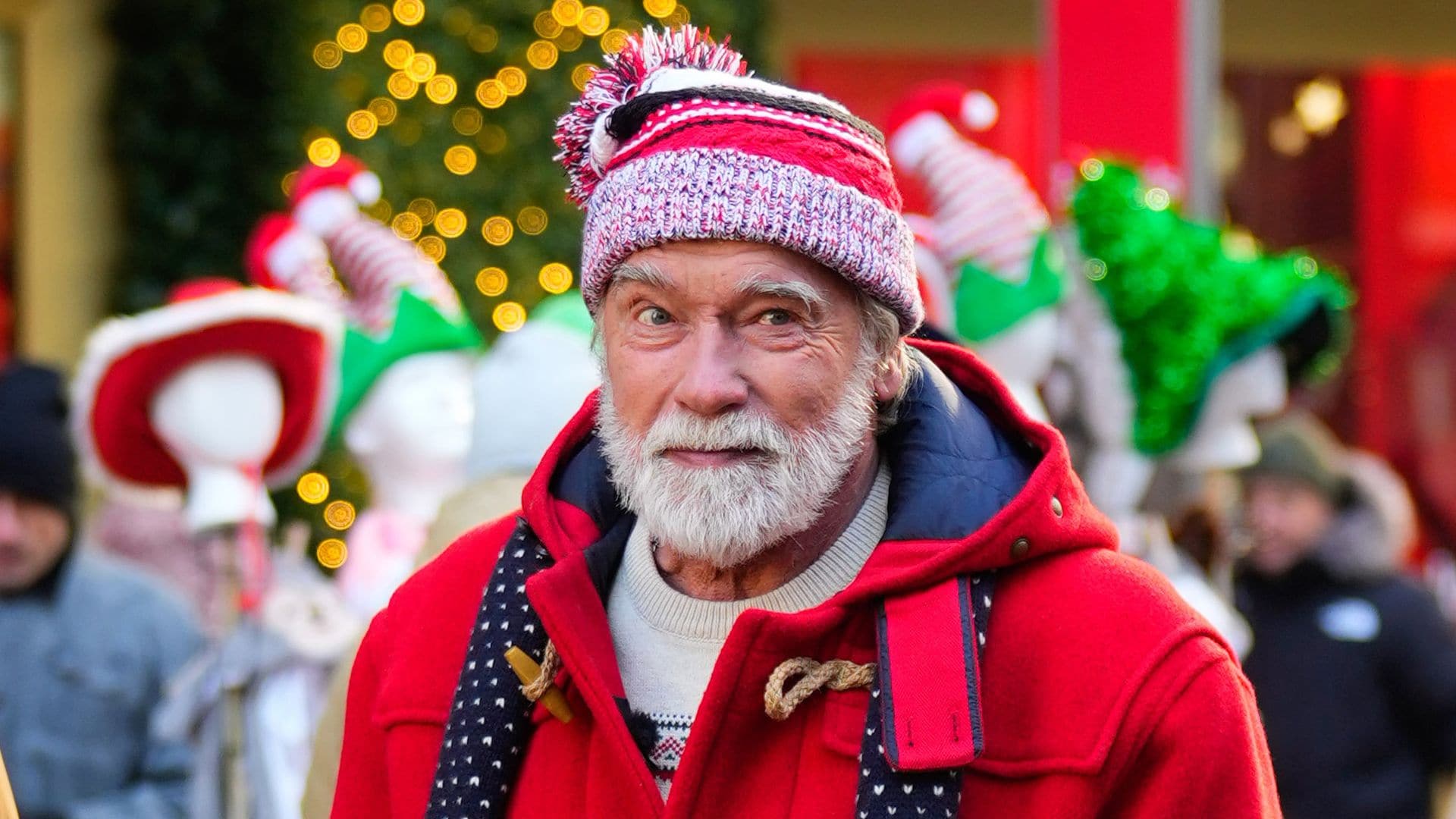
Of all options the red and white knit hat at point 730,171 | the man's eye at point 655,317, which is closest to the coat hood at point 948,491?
the red and white knit hat at point 730,171

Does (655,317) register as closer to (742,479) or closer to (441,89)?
(742,479)

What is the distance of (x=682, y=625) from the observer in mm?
2361

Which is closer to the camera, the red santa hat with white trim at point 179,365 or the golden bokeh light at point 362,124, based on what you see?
the red santa hat with white trim at point 179,365

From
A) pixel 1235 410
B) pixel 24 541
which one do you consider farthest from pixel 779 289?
pixel 1235 410

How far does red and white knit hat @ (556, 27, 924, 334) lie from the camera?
7.28 ft

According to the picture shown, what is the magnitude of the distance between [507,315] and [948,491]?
610 cm

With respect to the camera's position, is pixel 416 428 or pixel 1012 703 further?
pixel 416 428

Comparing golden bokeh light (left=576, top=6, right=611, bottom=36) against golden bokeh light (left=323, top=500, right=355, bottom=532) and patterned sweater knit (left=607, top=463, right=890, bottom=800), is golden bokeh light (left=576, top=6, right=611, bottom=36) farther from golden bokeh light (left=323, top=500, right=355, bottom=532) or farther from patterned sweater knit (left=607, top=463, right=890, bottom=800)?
patterned sweater knit (left=607, top=463, right=890, bottom=800)

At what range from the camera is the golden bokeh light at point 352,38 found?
8.23 meters

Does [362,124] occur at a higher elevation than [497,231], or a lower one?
higher

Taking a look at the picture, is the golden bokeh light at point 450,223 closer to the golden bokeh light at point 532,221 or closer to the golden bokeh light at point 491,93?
the golden bokeh light at point 532,221

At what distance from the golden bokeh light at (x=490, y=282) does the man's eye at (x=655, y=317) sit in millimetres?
5975

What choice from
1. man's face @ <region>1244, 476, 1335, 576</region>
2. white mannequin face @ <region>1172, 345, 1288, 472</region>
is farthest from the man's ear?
man's face @ <region>1244, 476, 1335, 576</region>

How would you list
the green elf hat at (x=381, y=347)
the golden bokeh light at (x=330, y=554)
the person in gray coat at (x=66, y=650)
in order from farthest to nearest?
1. the golden bokeh light at (x=330, y=554)
2. the green elf hat at (x=381, y=347)
3. the person in gray coat at (x=66, y=650)
